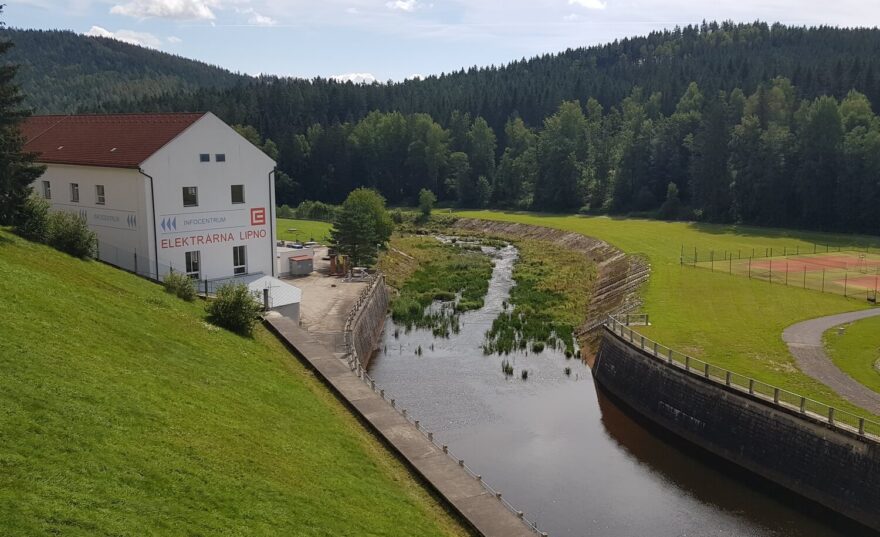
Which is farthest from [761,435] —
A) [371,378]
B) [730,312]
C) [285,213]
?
[285,213]

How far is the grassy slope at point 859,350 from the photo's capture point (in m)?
29.7

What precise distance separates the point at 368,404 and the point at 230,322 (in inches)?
237

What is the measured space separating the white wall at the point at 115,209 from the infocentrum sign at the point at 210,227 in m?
1.04

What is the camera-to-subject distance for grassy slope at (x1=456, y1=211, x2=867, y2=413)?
102ft

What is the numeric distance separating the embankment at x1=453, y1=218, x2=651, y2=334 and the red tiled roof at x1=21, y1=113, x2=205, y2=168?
86.3ft

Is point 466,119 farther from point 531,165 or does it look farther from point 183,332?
point 183,332

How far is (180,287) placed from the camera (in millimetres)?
27016

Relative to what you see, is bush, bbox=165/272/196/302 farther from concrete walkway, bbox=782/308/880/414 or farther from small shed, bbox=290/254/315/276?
concrete walkway, bbox=782/308/880/414

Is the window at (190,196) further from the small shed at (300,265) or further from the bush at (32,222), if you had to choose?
the small shed at (300,265)

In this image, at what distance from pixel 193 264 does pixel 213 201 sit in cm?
316

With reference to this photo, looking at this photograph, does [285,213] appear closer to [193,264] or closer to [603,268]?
[603,268]

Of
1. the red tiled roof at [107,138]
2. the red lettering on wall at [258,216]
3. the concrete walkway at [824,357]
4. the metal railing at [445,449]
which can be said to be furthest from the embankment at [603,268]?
the red tiled roof at [107,138]

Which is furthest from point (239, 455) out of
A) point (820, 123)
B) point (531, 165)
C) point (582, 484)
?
point (531, 165)

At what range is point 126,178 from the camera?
33.2m
